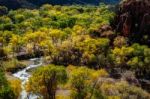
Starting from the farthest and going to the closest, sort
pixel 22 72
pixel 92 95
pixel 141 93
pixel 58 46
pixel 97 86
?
pixel 58 46
pixel 22 72
pixel 141 93
pixel 97 86
pixel 92 95

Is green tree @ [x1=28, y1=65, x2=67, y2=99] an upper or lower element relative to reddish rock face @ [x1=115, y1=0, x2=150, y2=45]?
lower

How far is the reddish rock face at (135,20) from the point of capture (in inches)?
6831

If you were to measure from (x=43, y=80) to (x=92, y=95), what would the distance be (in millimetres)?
12263

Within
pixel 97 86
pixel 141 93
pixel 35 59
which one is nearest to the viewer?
pixel 97 86

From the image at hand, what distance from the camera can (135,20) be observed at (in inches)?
6964

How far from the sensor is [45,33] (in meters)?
194

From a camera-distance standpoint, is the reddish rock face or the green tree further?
the reddish rock face

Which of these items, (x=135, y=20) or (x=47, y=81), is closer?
(x=47, y=81)

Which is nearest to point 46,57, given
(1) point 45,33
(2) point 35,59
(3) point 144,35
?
(2) point 35,59

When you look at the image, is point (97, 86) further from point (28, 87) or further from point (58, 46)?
point (58, 46)

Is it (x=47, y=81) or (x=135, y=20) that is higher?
(x=135, y=20)

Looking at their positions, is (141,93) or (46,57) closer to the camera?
(141,93)

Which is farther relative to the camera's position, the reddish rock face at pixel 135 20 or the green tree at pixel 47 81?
the reddish rock face at pixel 135 20

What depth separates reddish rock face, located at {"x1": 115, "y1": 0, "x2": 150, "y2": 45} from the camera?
174 meters
